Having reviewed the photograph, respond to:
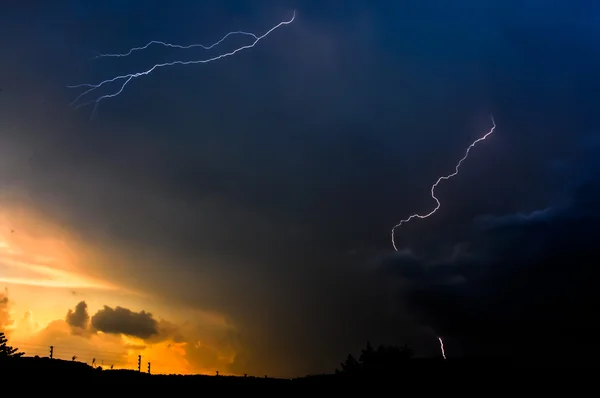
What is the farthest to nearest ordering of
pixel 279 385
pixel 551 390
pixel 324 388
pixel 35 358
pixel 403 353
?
pixel 403 353 → pixel 35 358 → pixel 279 385 → pixel 324 388 → pixel 551 390

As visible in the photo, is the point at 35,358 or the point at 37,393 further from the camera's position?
the point at 35,358

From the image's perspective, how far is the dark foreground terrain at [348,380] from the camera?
1658cm

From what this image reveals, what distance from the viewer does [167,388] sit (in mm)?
18156

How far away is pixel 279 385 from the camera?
63.0 feet

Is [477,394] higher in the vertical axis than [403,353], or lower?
lower

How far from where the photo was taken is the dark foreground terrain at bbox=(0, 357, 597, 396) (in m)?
16.6

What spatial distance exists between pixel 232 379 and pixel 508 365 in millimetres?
10070

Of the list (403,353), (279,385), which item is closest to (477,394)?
(279,385)

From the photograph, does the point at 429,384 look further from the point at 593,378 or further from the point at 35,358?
the point at 35,358

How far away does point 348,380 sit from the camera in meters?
18.5

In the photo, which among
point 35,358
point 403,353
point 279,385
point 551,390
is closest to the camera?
point 551,390

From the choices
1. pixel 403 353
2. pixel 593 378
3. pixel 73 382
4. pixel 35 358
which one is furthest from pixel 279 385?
pixel 403 353

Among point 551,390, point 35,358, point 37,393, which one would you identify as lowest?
point 551,390

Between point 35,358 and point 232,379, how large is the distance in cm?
965
